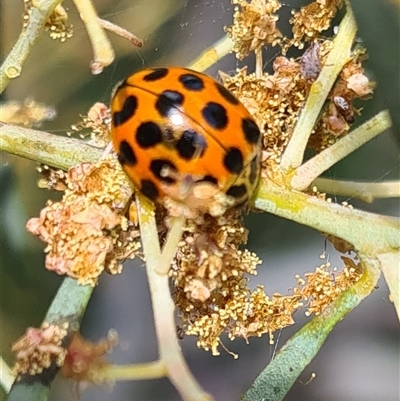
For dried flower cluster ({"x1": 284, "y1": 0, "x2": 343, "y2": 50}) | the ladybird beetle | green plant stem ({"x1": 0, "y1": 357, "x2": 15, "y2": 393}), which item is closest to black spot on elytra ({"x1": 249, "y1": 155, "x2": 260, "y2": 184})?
the ladybird beetle

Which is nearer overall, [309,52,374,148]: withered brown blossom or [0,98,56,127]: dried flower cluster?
[309,52,374,148]: withered brown blossom

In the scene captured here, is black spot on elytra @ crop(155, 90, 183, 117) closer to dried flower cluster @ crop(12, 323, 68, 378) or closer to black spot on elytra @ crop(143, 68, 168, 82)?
black spot on elytra @ crop(143, 68, 168, 82)

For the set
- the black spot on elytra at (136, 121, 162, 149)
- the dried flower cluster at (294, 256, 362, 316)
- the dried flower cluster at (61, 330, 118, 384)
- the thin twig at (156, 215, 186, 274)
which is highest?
the black spot on elytra at (136, 121, 162, 149)

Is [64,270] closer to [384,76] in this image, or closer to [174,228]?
[174,228]

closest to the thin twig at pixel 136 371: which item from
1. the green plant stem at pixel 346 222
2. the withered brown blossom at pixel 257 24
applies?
the green plant stem at pixel 346 222

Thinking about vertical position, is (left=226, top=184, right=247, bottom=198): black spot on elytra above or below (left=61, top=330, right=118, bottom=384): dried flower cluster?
above

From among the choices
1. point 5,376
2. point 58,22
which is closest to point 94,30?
point 58,22

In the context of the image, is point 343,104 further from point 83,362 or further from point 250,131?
point 83,362
